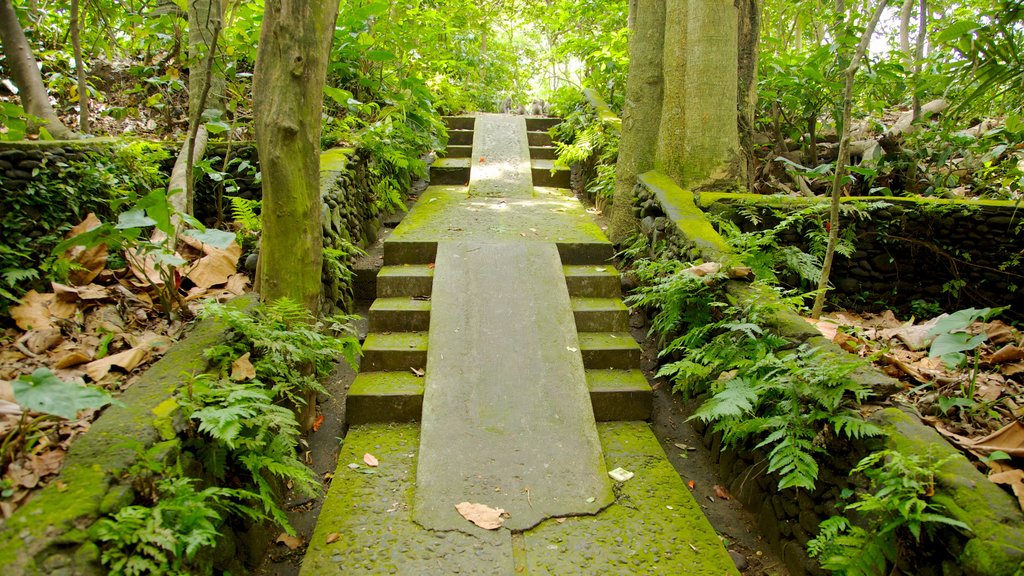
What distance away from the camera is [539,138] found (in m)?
9.18

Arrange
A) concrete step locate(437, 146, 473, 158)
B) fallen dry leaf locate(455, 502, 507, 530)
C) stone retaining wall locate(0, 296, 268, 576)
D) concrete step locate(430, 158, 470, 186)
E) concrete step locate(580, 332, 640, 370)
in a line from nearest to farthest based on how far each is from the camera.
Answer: stone retaining wall locate(0, 296, 268, 576), fallen dry leaf locate(455, 502, 507, 530), concrete step locate(580, 332, 640, 370), concrete step locate(430, 158, 470, 186), concrete step locate(437, 146, 473, 158)

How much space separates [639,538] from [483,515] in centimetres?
83

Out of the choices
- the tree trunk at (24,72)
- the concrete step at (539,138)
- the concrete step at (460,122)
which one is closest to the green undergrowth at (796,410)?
the tree trunk at (24,72)

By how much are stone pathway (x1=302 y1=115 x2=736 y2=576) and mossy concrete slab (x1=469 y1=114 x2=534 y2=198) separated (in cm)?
142

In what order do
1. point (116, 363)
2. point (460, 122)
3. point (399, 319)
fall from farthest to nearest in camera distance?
point (460, 122) → point (399, 319) → point (116, 363)

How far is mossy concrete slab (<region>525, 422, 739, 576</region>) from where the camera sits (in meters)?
2.88

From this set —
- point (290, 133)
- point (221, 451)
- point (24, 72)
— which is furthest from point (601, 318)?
point (24, 72)

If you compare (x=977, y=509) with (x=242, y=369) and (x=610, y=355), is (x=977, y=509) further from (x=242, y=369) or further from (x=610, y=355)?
(x=242, y=369)

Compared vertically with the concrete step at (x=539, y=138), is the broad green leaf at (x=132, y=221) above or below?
below

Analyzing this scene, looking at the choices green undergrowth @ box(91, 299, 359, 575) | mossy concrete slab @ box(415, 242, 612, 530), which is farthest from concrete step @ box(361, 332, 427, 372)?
green undergrowth @ box(91, 299, 359, 575)

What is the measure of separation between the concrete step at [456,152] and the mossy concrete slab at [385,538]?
19.1 ft

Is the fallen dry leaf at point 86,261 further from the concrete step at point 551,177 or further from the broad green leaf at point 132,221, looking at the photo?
the concrete step at point 551,177

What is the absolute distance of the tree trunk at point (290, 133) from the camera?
3.42 m

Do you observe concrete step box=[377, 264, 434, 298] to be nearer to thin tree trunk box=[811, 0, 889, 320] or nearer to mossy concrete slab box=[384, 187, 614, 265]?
mossy concrete slab box=[384, 187, 614, 265]
